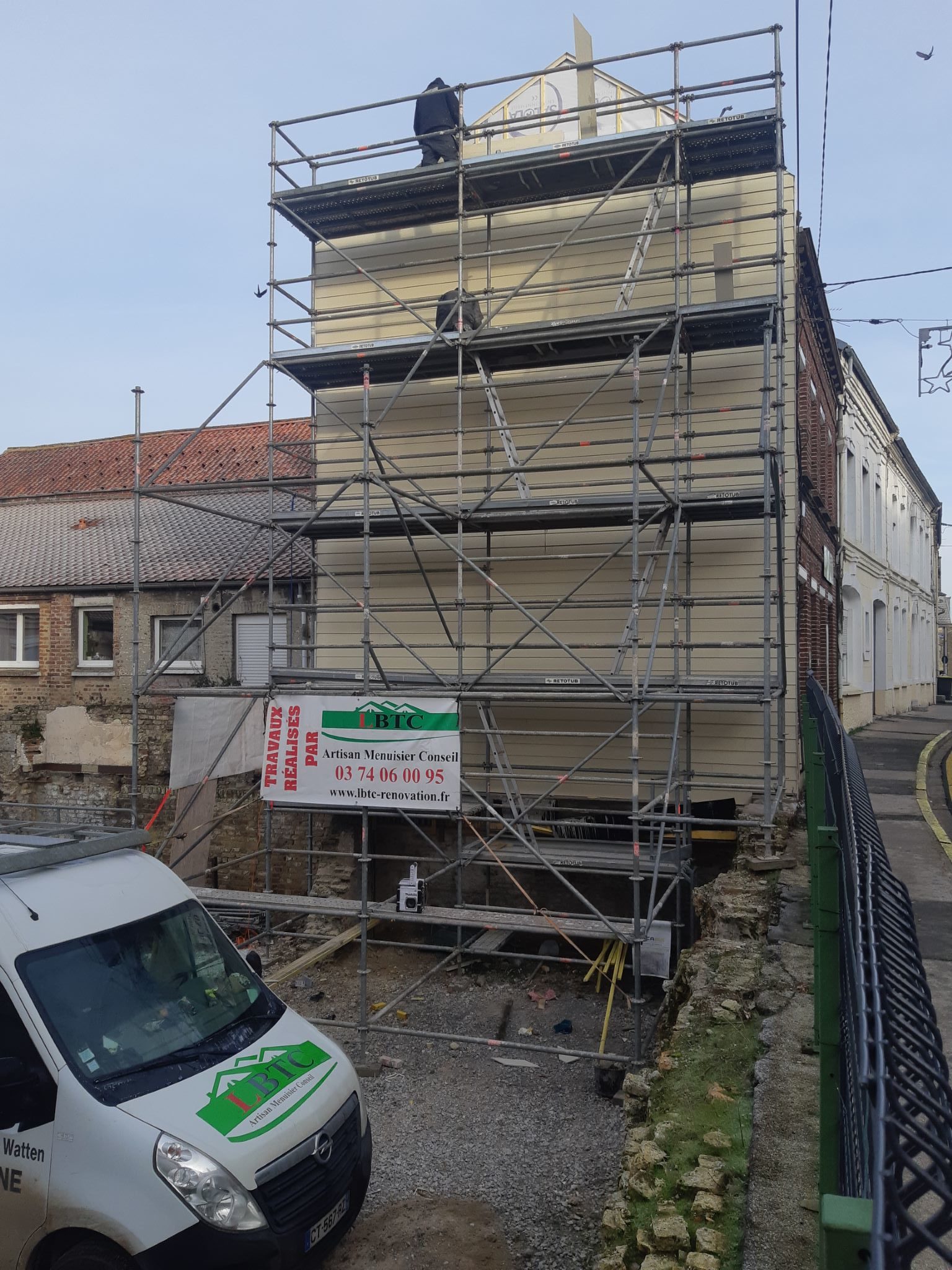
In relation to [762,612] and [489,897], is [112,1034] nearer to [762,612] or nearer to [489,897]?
[489,897]

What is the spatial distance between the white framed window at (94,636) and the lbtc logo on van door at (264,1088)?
12.2 metres

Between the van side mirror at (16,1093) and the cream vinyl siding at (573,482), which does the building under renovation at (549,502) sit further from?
the van side mirror at (16,1093)

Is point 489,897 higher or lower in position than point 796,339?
lower

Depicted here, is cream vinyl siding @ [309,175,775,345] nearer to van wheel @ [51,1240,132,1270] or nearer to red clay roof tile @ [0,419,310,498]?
red clay roof tile @ [0,419,310,498]

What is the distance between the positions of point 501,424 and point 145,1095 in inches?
323

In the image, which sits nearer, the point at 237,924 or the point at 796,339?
the point at 796,339

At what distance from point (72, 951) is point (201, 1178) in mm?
1340

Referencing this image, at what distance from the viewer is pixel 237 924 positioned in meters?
12.0

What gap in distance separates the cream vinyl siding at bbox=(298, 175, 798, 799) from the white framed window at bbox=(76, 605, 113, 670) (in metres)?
5.69

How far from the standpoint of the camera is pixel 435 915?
27.8ft

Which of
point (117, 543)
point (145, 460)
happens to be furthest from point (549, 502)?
point (145, 460)

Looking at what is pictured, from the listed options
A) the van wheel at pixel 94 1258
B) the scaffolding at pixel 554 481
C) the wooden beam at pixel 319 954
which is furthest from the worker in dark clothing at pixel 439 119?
the van wheel at pixel 94 1258

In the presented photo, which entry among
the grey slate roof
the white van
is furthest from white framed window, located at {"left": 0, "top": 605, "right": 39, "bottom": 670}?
the white van

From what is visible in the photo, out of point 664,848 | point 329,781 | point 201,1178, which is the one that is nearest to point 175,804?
point 329,781
